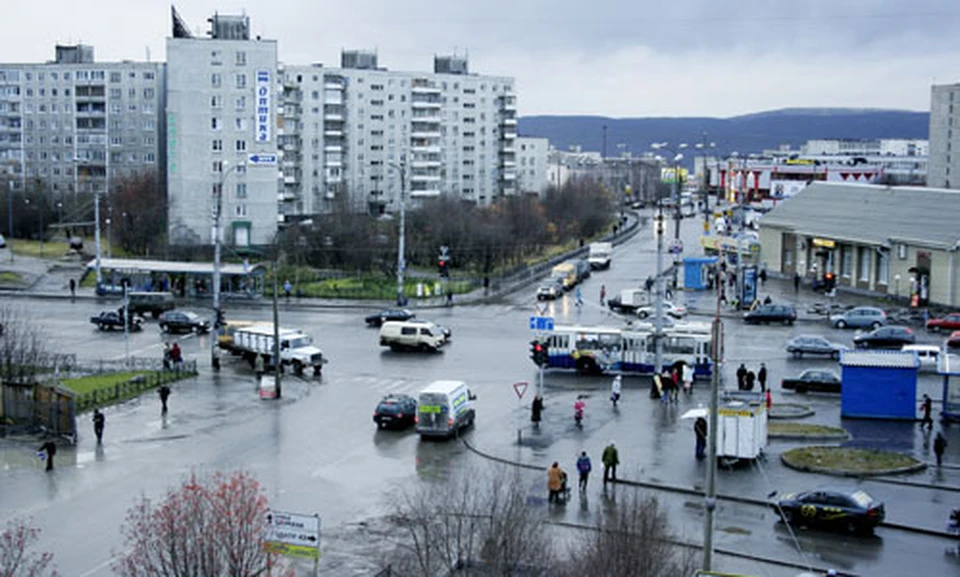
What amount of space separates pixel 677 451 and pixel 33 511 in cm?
1570

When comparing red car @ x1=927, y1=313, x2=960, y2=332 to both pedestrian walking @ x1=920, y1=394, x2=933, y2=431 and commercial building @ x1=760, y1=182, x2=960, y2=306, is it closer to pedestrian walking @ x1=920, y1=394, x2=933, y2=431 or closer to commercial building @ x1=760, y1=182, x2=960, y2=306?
commercial building @ x1=760, y1=182, x2=960, y2=306

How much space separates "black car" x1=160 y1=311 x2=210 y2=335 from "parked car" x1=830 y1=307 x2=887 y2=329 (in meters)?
28.4

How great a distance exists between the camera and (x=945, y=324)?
170ft

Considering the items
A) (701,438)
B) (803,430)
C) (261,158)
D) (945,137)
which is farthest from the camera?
(945,137)

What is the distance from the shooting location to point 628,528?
1692 centimetres

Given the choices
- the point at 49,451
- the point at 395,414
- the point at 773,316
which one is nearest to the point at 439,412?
the point at 395,414

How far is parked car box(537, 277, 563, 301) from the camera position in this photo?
65.8 m

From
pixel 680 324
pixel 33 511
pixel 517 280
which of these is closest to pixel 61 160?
pixel 517 280

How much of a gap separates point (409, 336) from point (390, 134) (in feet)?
261

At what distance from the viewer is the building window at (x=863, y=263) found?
214 feet

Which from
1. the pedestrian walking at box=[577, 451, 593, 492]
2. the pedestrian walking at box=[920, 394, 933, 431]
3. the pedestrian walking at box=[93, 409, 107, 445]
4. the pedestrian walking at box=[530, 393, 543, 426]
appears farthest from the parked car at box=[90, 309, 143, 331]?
the pedestrian walking at box=[920, 394, 933, 431]

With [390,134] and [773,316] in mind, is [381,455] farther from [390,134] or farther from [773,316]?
[390,134]

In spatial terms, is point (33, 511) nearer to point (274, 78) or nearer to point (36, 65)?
point (274, 78)

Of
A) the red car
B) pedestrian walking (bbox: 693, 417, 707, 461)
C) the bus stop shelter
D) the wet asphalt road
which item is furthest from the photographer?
the bus stop shelter
